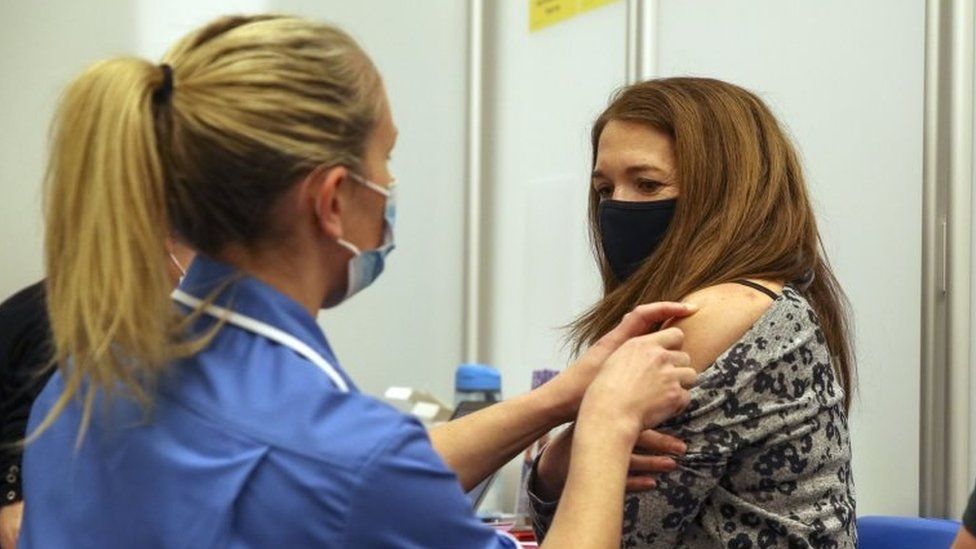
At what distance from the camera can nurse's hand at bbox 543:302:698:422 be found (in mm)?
1498

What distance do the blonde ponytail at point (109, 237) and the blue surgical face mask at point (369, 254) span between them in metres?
0.17

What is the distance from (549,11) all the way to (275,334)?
254 centimetres

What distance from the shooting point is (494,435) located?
1.64 metres

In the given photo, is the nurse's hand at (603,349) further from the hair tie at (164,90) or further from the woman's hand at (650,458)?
the hair tie at (164,90)

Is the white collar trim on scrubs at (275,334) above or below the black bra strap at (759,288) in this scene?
above

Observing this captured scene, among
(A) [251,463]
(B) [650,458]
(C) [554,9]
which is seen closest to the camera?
(A) [251,463]

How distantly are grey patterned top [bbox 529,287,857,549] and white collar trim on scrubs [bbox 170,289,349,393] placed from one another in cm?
54

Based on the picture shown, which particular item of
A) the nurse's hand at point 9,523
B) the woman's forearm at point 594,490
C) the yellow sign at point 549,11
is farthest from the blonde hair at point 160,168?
the yellow sign at point 549,11

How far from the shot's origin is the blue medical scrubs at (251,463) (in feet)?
3.27

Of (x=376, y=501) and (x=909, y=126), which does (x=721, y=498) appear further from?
(x=909, y=126)

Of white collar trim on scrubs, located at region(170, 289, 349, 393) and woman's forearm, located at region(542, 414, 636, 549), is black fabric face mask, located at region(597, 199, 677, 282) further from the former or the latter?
white collar trim on scrubs, located at region(170, 289, 349, 393)

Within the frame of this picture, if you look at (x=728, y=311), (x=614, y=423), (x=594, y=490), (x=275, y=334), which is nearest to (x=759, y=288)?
(x=728, y=311)

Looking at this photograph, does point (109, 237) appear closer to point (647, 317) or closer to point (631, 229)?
Result: point (647, 317)

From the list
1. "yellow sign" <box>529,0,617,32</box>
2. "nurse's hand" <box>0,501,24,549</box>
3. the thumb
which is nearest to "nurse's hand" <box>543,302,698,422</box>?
the thumb
